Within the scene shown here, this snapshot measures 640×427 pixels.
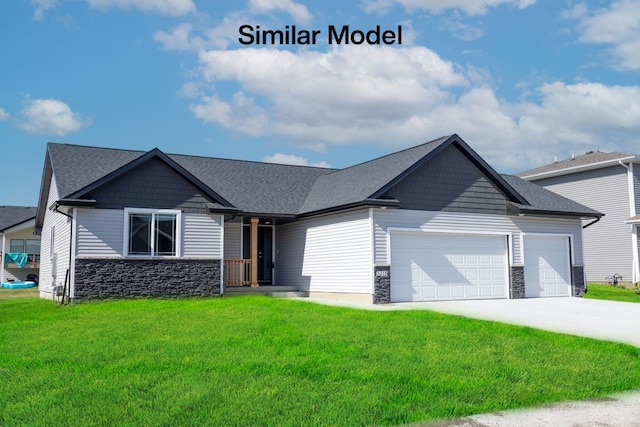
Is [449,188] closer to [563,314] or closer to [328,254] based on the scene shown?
[328,254]

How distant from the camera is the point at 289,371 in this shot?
24.0ft

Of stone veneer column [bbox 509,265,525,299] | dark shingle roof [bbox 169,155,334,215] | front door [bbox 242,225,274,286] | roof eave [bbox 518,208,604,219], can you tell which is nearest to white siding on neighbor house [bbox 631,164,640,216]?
roof eave [bbox 518,208,604,219]

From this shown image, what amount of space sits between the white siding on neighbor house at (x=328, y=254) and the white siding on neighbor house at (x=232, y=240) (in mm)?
2024

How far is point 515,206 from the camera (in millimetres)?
19828

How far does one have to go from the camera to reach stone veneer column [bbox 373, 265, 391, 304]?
55.8ft

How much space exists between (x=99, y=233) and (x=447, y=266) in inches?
422

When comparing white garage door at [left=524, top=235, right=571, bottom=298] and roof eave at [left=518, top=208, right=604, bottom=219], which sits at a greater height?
roof eave at [left=518, top=208, right=604, bottom=219]

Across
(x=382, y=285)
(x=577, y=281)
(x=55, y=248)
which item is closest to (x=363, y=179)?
(x=382, y=285)

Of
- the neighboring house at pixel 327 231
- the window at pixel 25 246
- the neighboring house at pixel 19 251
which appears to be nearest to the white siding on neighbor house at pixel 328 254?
the neighboring house at pixel 327 231

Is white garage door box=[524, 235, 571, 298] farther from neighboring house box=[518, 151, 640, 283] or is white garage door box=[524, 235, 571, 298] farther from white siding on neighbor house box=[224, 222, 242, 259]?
white siding on neighbor house box=[224, 222, 242, 259]

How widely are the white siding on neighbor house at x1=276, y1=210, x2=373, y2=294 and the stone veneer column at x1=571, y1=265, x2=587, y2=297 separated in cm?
872

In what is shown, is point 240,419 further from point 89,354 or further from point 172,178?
point 172,178

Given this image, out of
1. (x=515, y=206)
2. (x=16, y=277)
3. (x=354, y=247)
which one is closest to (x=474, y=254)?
(x=515, y=206)

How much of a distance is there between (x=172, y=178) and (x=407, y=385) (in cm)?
1329
